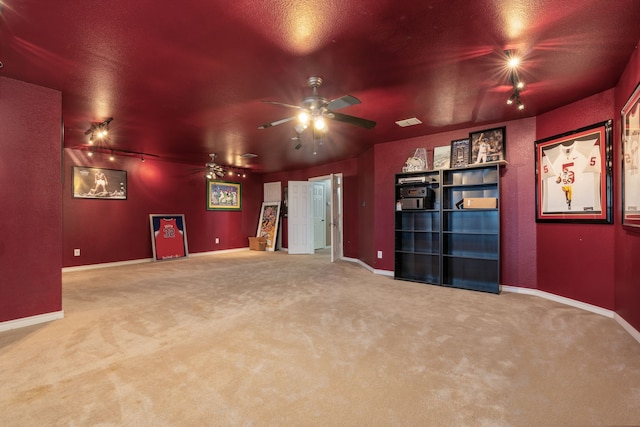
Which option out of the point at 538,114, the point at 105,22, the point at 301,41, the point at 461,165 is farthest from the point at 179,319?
the point at 538,114

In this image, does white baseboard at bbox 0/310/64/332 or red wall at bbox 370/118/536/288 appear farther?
red wall at bbox 370/118/536/288

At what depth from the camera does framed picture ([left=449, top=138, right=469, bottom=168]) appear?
178 inches

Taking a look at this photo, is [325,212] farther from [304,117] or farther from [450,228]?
[304,117]

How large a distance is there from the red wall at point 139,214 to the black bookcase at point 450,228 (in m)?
5.27

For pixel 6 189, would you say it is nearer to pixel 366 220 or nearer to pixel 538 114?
pixel 366 220

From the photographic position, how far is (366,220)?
20.2 ft

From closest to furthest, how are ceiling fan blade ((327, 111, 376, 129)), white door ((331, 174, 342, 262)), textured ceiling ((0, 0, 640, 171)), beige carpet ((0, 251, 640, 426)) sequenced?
beige carpet ((0, 251, 640, 426)), textured ceiling ((0, 0, 640, 171)), ceiling fan blade ((327, 111, 376, 129)), white door ((331, 174, 342, 262))

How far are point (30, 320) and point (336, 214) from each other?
5375 mm

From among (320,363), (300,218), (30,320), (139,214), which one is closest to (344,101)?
(320,363)

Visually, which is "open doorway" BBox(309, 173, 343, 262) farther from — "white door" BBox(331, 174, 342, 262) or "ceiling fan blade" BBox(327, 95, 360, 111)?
"ceiling fan blade" BBox(327, 95, 360, 111)

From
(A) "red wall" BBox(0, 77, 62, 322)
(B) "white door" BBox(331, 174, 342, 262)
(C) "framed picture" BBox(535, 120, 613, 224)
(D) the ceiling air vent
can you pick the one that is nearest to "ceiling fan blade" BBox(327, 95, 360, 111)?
(D) the ceiling air vent

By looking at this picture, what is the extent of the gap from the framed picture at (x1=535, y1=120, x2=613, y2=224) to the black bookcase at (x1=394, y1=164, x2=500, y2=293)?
1.75 feet

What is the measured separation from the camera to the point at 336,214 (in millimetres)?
7141

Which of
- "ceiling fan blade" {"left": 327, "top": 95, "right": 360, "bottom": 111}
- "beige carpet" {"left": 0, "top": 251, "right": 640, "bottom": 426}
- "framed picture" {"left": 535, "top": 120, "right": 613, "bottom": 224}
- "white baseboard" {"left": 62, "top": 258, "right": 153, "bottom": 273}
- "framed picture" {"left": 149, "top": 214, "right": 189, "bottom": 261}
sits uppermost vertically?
"ceiling fan blade" {"left": 327, "top": 95, "right": 360, "bottom": 111}
